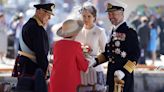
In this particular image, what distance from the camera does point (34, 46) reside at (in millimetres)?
4391

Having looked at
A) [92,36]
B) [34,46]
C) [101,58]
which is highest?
[92,36]

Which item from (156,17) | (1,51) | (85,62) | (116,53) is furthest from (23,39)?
(156,17)

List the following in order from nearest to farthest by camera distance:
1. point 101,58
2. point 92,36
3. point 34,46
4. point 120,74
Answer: point 120,74, point 34,46, point 101,58, point 92,36

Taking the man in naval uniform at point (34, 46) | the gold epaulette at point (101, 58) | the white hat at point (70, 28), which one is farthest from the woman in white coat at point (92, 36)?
the man in naval uniform at point (34, 46)

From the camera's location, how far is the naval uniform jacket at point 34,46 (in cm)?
436

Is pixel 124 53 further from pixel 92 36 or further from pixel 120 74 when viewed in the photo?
pixel 92 36

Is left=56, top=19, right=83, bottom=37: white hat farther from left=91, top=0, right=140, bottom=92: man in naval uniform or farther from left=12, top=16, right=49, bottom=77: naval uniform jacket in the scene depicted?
left=91, top=0, right=140, bottom=92: man in naval uniform

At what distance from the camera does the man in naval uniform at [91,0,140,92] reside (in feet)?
14.2

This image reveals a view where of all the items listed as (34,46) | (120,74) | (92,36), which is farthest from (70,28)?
(120,74)

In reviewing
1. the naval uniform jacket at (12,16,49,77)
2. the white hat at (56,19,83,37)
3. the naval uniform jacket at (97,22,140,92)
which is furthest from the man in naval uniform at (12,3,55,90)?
the naval uniform jacket at (97,22,140,92)

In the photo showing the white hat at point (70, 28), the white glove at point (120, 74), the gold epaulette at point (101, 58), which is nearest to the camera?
the white glove at point (120, 74)

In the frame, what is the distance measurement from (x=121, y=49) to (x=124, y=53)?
0.06 m

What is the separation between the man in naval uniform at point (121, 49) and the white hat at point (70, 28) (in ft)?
1.21

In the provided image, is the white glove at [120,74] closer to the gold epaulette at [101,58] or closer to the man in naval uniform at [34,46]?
the gold epaulette at [101,58]
